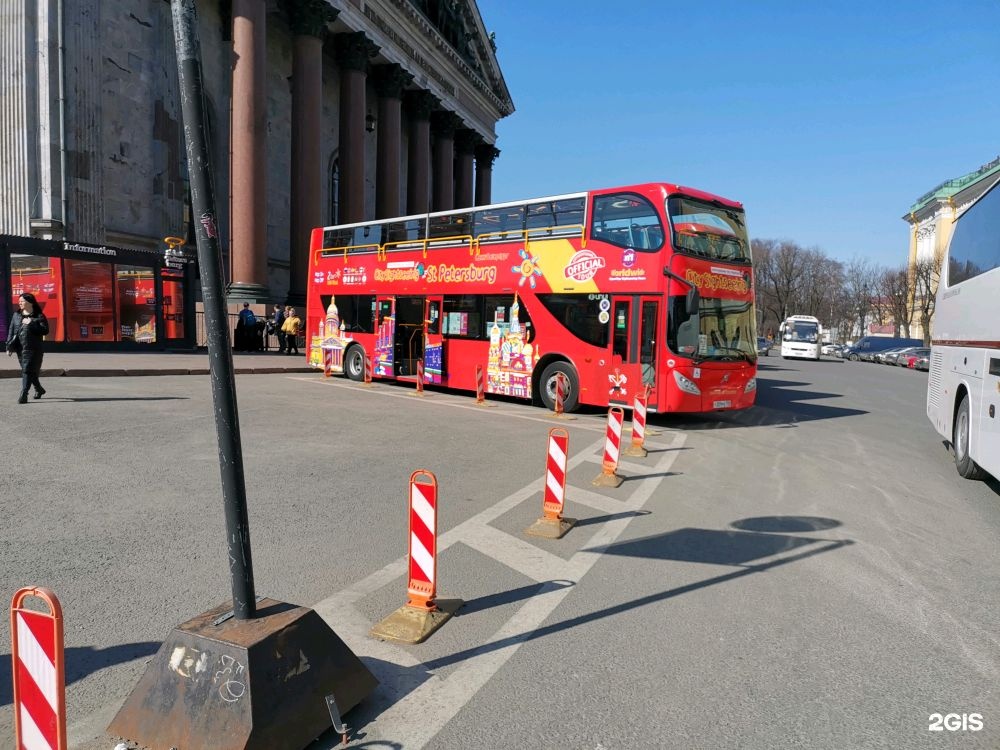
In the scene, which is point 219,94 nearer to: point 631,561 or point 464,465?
point 464,465

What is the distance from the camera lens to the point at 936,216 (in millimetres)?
73250

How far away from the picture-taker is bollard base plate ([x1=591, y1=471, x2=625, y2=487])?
7898mm

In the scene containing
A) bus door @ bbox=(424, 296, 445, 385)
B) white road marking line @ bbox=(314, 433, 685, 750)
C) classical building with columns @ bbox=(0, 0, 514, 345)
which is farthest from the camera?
classical building with columns @ bbox=(0, 0, 514, 345)

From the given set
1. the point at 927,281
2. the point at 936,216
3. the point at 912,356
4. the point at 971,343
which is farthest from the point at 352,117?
the point at 936,216

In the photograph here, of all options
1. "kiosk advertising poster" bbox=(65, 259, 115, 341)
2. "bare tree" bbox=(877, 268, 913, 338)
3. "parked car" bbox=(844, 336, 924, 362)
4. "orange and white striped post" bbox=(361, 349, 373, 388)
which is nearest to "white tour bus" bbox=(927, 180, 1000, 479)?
"orange and white striped post" bbox=(361, 349, 373, 388)

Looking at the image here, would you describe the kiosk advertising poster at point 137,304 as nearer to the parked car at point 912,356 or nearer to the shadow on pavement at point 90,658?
the shadow on pavement at point 90,658

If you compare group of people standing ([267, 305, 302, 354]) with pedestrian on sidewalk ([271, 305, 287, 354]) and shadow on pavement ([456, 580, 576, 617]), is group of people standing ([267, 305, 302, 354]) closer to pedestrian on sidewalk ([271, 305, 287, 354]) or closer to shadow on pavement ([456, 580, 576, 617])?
pedestrian on sidewalk ([271, 305, 287, 354])

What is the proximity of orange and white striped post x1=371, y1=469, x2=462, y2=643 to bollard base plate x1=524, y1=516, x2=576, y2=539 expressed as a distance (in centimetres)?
183

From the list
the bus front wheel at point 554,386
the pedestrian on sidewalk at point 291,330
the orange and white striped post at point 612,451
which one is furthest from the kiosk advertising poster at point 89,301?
the orange and white striped post at point 612,451

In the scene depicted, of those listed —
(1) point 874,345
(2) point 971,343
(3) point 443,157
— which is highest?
(3) point 443,157

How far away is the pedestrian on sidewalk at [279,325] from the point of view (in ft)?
86.0

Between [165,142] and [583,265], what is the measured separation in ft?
63.3

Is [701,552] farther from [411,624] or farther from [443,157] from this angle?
[443,157]

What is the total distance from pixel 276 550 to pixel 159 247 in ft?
78.0
